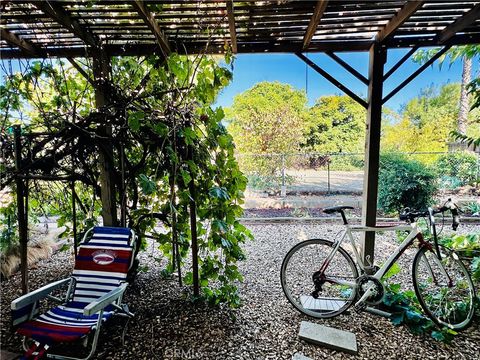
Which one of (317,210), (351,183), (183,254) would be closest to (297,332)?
(183,254)

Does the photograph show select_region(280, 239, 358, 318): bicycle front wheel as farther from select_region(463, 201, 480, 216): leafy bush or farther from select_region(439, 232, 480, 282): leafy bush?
select_region(463, 201, 480, 216): leafy bush

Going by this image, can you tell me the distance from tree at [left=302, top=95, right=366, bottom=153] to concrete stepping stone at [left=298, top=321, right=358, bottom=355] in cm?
767

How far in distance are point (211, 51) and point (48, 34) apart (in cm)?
147

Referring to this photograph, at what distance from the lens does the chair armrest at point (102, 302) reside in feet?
5.35

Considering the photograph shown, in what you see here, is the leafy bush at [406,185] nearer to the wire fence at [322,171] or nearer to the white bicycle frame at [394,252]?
the wire fence at [322,171]

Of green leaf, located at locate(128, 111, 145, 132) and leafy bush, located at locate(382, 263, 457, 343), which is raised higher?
green leaf, located at locate(128, 111, 145, 132)

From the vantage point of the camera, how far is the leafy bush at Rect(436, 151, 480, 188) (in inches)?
250

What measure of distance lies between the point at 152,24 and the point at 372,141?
225cm

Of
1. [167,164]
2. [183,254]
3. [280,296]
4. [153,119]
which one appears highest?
[153,119]

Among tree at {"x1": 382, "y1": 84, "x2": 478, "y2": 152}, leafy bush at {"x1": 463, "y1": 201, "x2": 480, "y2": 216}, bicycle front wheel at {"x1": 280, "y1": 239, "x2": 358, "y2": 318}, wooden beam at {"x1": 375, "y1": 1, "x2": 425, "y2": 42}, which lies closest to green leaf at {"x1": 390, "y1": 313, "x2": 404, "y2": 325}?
bicycle front wheel at {"x1": 280, "y1": 239, "x2": 358, "y2": 318}

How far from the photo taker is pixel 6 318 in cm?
231

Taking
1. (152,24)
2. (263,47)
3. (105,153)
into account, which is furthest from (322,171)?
(152,24)

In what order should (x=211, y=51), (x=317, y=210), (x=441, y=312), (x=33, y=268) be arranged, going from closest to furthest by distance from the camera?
(x=441, y=312) → (x=211, y=51) → (x=33, y=268) → (x=317, y=210)

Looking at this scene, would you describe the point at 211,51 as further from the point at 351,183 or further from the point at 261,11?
the point at 351,183
